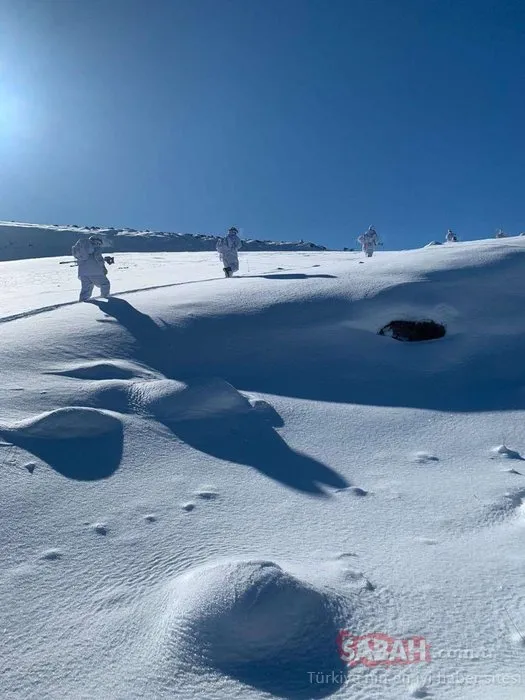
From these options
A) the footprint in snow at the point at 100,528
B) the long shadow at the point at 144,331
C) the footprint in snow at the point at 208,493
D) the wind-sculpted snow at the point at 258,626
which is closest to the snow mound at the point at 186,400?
the long shadow at the point at 144,331

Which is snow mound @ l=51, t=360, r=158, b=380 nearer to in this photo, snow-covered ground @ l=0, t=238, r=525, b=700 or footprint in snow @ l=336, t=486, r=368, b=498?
snow-covered ground @ l=0, t=238, r=525, b=700

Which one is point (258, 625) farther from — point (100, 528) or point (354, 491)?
point (354, 491)

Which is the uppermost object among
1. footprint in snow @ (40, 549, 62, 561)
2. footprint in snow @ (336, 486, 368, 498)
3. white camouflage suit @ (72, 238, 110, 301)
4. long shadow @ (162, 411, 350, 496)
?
white camouflage suit @ (72, 238, 110, 301)

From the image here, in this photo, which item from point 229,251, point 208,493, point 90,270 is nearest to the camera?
point 208,493

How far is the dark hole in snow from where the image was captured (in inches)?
340

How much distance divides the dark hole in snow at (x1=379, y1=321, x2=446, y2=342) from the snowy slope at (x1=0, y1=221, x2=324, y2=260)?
41.0 meters

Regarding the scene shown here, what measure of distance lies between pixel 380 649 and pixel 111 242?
49609 mm

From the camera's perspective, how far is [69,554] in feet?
10.9

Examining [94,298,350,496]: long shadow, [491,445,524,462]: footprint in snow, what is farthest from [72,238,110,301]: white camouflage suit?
[491,445,524,462]: footprint in snow

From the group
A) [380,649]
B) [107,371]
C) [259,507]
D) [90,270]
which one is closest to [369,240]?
[90,270]

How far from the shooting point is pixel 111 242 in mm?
49031

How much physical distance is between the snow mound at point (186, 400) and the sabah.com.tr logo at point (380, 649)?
3196 millimetres

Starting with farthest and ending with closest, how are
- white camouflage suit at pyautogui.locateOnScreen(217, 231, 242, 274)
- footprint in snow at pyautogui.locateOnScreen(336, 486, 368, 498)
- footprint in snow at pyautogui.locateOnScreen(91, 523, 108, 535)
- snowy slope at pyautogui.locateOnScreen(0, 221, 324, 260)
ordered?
snowy slope at pyautogui.locateOnScreen(0, 221, 324, 260)
white camouflage suit at pyautogui.locateOnScreen(217, 231, 242, 274)
footprint in snow at pyautogui.locateOnScreen(336, 486, 368, 498)
footprint in snow at pyautogui.locateOnScreen(91, 523, 108, 535)

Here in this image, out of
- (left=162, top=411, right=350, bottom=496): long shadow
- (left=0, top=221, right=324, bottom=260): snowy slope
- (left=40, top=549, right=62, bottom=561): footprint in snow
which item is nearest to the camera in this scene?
(left=40, top=549, right=62, bottom=561): footprint in snow
